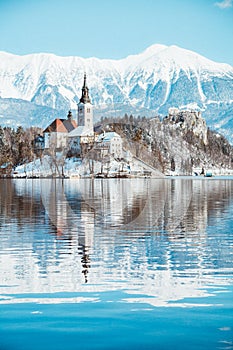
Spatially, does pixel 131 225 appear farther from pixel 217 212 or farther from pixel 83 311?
pixel 83 311

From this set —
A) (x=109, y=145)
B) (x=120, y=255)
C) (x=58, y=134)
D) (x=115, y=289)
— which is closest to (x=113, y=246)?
(x=120, y=255)

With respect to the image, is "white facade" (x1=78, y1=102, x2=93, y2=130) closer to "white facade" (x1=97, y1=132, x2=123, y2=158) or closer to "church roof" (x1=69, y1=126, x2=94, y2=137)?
"church roof" (x1=69, y1=126, x2=94, y2=137)

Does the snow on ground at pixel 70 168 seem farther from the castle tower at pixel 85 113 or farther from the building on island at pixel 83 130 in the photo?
the castle tower at pixel 85 113

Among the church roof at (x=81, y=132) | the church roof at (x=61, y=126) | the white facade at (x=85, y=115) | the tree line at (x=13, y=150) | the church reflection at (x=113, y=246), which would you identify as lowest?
the church reflection at (x=113, y=246)

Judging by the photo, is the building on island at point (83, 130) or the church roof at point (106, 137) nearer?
the church roof at point (106, 137)

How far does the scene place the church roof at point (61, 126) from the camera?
530 ft

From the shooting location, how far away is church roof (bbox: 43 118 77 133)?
161500mm

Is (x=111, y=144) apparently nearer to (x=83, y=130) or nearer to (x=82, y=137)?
(x=82, y=137)

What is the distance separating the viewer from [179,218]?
2473cm

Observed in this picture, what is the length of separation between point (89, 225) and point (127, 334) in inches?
555

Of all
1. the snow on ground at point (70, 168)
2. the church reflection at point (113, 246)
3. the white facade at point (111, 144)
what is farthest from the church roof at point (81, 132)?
the church reflection at point (113, 246)

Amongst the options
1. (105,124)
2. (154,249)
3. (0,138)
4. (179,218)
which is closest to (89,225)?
(179,218)

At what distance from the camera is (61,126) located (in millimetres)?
164125

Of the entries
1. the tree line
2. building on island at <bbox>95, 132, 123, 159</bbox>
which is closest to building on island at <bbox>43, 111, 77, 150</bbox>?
the tree line
